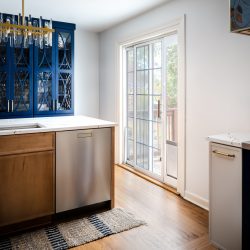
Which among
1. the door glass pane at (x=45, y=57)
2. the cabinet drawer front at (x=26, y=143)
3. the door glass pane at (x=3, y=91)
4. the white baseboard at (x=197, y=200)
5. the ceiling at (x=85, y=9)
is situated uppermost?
the ceiling at (x=85, y=9)

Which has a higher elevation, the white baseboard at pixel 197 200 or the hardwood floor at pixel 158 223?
the white baseboard at pixel 197 200

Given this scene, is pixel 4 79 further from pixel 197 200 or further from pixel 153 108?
pixel 197 200

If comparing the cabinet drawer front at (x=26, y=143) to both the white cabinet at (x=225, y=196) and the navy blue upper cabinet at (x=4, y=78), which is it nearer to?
the white cabinet at (x=225, y=196)

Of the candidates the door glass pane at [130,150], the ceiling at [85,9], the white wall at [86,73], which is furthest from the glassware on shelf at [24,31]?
the door glass pane at [130,150]

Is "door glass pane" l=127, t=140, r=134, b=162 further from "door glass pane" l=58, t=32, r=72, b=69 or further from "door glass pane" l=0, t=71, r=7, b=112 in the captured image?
"door glass pane" l=0, t=71, r=7, b=112

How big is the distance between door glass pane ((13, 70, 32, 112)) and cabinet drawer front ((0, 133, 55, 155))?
1640 mm

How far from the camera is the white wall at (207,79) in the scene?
8.07ft

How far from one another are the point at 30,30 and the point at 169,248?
7.06ft

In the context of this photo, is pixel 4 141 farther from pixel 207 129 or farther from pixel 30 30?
pixel 207 129

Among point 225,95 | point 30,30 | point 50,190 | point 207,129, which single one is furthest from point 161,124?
point 30,30

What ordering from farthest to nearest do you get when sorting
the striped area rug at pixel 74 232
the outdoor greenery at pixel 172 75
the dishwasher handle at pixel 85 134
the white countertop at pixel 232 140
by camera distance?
1. the outdoor greenery at pixel 172 75
2. the dishwasher handle at pixel 85 134
3. the striped area rug at pixel 74 232
4. the white countertop at pixel 232 140

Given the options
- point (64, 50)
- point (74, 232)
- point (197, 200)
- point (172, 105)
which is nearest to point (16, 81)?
point (64, 50)

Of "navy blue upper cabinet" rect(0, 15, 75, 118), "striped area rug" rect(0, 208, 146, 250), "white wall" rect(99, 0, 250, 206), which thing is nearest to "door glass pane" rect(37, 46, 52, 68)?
"navy blue upper cabinet" rect(0, 15, 75, 118)

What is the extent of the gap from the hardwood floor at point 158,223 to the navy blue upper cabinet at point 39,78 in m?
1.63
